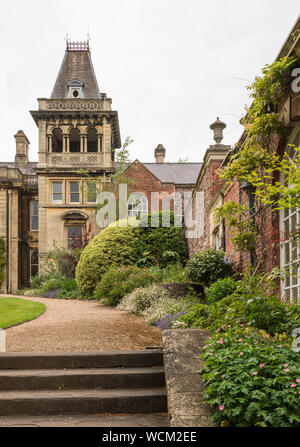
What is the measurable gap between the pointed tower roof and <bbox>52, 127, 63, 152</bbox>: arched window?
2.79m

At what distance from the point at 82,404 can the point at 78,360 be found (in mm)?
946

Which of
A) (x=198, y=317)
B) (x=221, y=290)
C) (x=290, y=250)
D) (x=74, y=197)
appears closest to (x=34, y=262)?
(x=74, y=197)

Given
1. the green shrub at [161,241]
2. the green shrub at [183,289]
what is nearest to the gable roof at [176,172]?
the green shrub at [161,241]

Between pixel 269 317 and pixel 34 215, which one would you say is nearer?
pixel 269 317

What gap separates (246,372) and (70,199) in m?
23.7

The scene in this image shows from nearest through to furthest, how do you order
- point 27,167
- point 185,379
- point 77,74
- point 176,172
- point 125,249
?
point 185,379 → point 125,249 → point 176,172 → point 77,74 → point 27,167

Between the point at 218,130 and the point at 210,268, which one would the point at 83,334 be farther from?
the point at 218,130

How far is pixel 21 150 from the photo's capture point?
3303 cm

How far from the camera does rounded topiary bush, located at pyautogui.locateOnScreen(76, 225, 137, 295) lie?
14434 millimetres

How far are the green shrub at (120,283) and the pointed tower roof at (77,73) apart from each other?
2002cm

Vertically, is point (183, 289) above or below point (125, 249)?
below

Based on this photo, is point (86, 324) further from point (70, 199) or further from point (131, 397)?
point (70, 199)

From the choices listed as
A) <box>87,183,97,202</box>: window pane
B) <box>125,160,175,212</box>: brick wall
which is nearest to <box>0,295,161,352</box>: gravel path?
<box>87,183,97,202</box>: window pane
